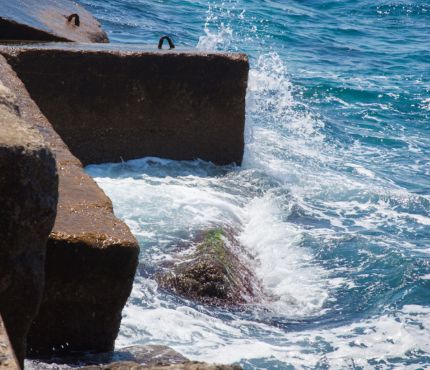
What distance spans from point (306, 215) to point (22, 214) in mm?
4541

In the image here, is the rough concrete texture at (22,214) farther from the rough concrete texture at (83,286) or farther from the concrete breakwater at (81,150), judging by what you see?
the rough concrete texture at (83,286)

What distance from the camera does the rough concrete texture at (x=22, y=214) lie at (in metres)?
2.20

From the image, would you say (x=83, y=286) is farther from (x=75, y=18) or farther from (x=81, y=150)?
(x=75, y=18)

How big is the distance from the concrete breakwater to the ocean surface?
256mm

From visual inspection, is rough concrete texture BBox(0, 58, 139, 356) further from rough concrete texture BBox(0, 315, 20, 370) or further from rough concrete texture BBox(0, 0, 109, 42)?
rough concrete texture BBox(0, 0, 109, 42)

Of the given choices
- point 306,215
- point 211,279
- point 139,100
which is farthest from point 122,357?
point 306,215

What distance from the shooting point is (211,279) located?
15.3 feet

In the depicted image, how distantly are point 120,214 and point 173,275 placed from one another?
0.96m

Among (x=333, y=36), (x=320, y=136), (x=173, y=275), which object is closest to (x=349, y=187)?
(x=320, y=136)

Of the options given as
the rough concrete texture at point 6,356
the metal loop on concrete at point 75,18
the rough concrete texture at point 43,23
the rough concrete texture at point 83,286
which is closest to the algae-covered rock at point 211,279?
the rough concrete texture at point 83,286

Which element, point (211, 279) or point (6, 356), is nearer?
point (6, 356)

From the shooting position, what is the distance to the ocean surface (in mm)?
4398

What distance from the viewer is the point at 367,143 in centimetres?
966

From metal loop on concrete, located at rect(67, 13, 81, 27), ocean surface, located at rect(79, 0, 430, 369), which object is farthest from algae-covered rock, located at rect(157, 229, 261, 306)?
metal loop on concrete, located at rect(67, 13, 81, 27)
